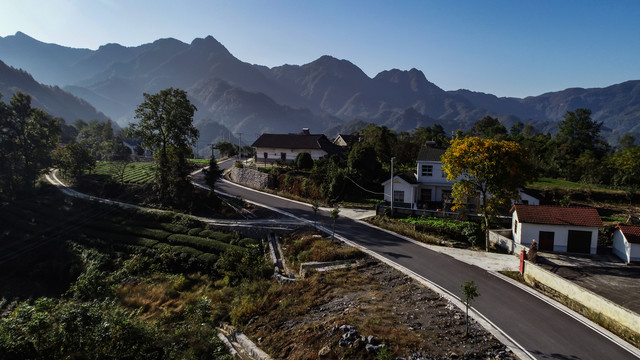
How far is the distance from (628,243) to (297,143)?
43.8m

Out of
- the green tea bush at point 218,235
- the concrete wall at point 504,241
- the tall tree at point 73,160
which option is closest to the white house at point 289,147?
the tall tree at point 73,160

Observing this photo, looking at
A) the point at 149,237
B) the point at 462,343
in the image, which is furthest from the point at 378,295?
the point at 149,237

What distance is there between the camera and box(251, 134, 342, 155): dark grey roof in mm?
54909

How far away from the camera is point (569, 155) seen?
5247cm

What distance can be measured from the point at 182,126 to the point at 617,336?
4262 cm

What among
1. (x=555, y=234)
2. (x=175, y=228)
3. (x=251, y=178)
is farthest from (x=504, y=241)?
(x=251, y=178)

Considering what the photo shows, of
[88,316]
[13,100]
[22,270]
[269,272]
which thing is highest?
[13,100]

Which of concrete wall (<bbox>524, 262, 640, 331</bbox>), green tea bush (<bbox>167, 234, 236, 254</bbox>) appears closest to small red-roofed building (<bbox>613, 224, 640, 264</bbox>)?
concrete wall (<bbox>524, 262, 640, 331</bbox>)

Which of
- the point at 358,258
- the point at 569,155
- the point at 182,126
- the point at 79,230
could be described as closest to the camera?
the point at 358,258

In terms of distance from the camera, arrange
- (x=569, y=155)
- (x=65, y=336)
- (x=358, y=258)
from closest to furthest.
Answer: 1. (x=65, y=336)
2. (x=358, y=258)
3. (x=569, y=155)

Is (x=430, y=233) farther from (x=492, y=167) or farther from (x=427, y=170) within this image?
(x=427, y=170)

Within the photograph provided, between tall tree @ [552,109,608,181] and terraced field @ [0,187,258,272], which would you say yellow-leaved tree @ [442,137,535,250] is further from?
tall tree @ [552,109,608,181]

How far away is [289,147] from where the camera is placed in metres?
55.5

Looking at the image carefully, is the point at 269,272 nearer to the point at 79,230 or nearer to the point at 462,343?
the point at 462,343
